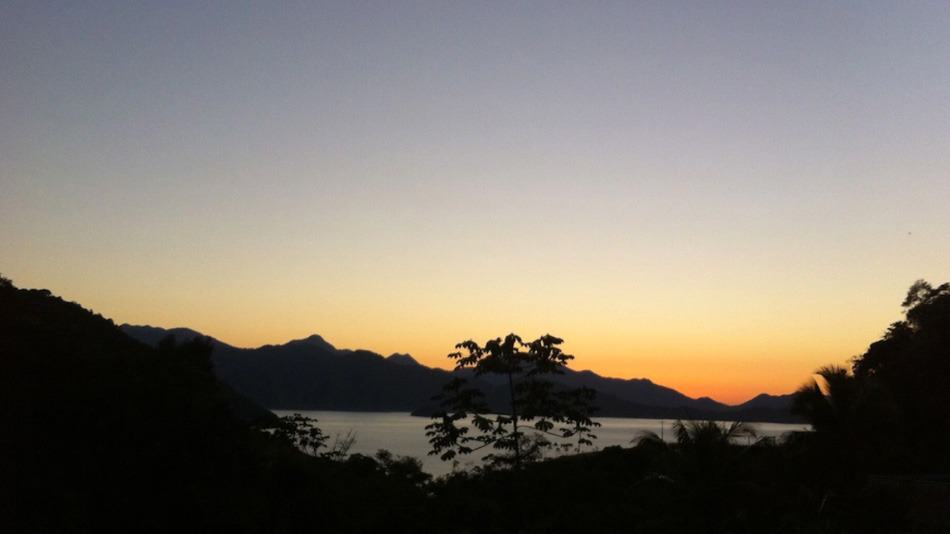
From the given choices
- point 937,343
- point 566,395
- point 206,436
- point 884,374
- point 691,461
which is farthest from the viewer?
point 884,374

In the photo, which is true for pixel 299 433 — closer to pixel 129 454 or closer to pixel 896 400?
pixel 129 454

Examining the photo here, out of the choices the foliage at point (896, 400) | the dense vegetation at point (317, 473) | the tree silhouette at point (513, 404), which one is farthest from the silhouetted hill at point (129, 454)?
the foliage at point (896, 400)

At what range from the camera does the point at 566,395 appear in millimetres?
25141

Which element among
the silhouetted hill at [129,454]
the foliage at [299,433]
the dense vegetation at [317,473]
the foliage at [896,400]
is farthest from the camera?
the foliage at [299,433]

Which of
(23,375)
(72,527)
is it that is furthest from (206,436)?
(23,375)

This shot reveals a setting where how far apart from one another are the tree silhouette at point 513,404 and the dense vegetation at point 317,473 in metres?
2.95

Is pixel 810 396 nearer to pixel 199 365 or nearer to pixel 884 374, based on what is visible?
pixel 884 374

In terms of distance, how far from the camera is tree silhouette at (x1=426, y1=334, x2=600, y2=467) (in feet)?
80.4

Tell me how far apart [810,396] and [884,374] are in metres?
19.9

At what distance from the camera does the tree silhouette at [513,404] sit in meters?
24.5

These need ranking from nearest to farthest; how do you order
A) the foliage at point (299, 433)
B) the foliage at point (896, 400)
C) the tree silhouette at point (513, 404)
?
the tree silhouette at point (513, 404), the foliage at point (896, 400), the foliage at point (299, 433)

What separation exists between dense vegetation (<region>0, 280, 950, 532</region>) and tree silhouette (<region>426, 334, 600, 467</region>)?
295 centimetres

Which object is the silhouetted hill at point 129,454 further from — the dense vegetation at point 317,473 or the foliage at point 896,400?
the foliage at point 896,400

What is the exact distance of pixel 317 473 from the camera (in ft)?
90.8
